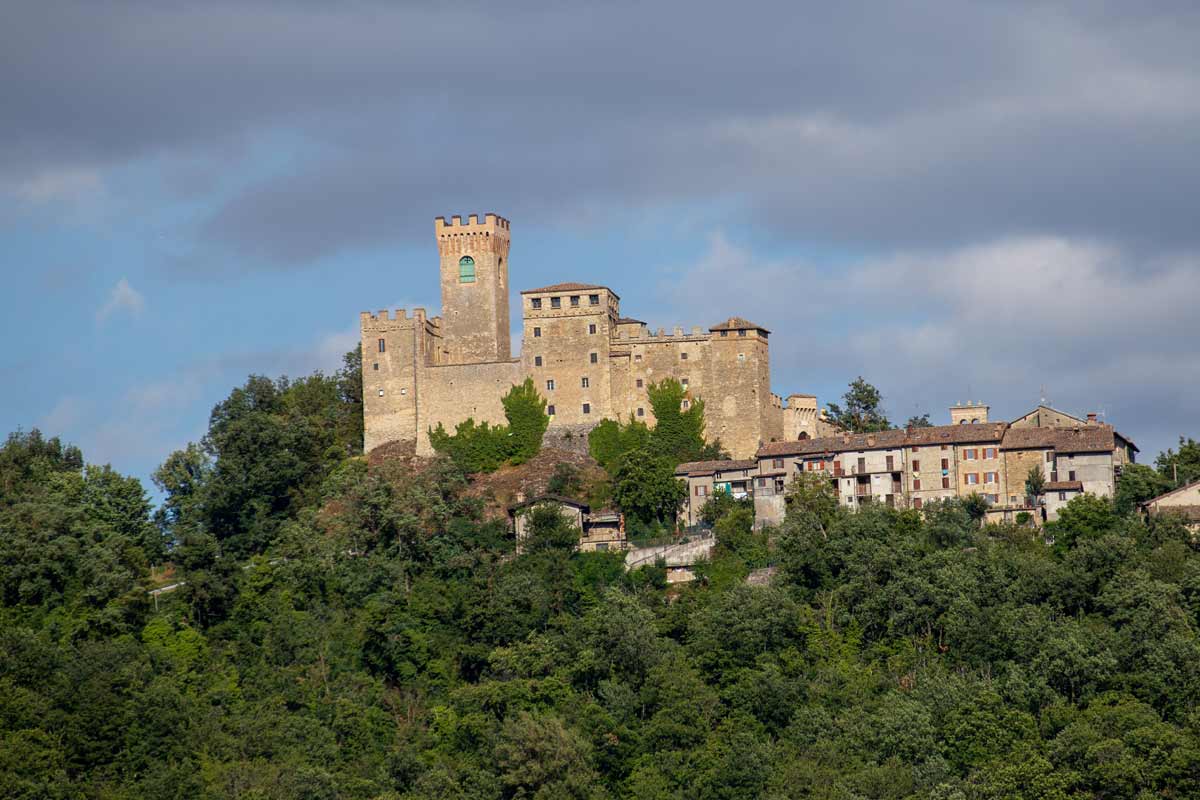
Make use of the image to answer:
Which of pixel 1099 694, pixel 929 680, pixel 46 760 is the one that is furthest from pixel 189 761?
pixel 1099 694

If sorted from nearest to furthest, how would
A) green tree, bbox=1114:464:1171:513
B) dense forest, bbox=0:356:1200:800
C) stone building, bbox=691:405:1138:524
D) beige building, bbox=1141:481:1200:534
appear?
dense forest, bbox=0:356:1200:800 → beige building, bbox=1141:481:1200:534 → green tree, bbox=1114:464:1171:513 → stone building, bbox=691:405:1138:524

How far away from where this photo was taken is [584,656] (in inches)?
2992

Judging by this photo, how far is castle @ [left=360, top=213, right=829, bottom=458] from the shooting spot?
93375mm

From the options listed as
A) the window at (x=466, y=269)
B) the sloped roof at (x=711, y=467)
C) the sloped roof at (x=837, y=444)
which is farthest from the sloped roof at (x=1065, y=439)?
the window at (x=466, y=269)

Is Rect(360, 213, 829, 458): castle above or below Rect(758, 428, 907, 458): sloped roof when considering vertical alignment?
above

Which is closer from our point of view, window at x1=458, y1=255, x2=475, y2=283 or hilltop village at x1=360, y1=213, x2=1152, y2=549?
hilltop village at x1=360, y1=213, x2=1152, y2=549

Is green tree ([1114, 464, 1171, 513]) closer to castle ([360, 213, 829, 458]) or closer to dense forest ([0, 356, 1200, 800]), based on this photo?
dense forest ([0, 356, 1200, 800])

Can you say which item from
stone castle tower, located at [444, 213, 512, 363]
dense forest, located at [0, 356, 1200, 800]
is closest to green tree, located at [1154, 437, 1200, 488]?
dense forest, located at [0, 356, 1200, 800]

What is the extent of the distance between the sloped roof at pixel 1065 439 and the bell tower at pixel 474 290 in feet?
77.7

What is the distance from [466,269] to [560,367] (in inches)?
272

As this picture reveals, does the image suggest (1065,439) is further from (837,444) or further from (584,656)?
(584,656)

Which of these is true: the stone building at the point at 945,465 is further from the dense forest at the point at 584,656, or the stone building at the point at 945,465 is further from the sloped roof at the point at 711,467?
the dense forest at the point at 584,656

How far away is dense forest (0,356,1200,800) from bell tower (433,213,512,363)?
8152mm

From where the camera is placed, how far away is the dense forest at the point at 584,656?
69375mm
